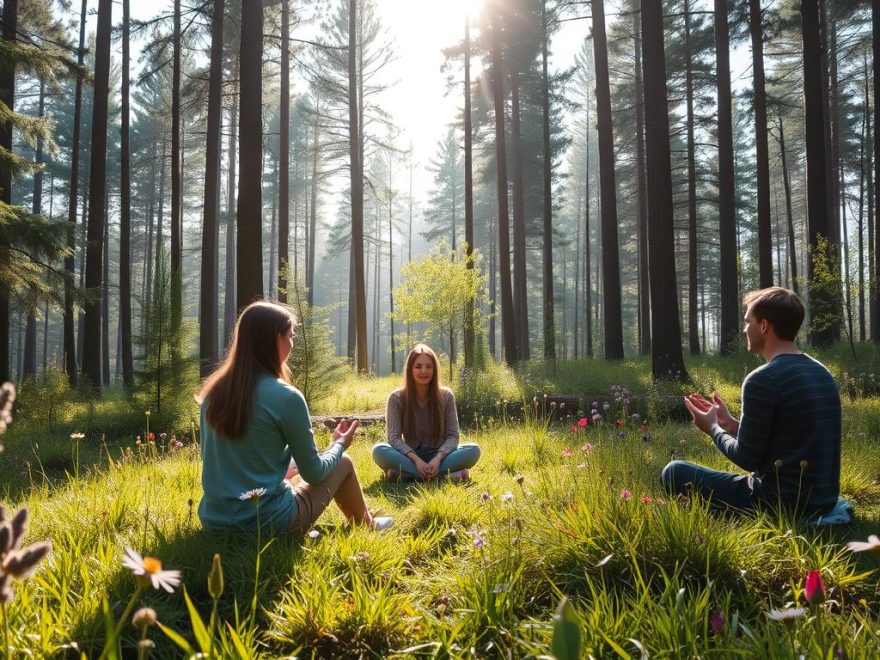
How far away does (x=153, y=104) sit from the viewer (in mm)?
29000

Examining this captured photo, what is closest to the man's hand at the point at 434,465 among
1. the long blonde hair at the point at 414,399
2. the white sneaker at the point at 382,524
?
the long blonde hair at the point at 414,399

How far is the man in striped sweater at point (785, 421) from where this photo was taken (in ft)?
9.71

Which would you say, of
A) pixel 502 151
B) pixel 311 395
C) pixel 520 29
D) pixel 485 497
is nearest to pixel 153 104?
pixel 520 29

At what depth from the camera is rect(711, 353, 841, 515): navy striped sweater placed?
2955 millimetres

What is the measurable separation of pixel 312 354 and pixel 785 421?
7149mm

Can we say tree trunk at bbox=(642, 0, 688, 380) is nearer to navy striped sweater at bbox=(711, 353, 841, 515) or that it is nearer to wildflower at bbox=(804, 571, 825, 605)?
navy striped sweater at bbox=(711, 353, 841, 515)

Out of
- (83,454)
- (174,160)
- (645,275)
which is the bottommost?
(83,454)

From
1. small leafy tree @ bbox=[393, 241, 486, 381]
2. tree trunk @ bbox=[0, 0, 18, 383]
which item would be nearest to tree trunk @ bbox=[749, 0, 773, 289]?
small leafy tree @ bbox=[393, 241, 486, 381]

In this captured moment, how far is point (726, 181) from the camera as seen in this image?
15.2 m

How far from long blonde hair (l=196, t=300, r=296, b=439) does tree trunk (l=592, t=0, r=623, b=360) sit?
12.2m

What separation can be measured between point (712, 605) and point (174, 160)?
50.4 ft

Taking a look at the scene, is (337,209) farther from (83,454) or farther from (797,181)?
(83,454)

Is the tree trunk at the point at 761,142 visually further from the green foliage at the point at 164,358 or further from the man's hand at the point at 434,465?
the green foliage at the point at 164,358

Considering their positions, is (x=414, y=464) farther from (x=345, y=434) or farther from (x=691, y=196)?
(x=691, y=196)
